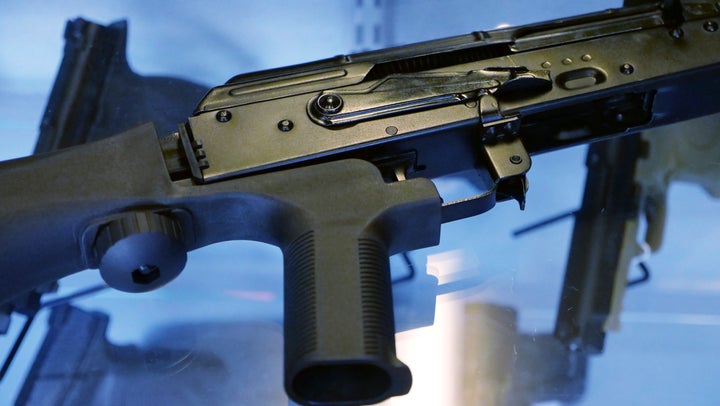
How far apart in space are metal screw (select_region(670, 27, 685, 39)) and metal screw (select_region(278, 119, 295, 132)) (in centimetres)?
A: 62

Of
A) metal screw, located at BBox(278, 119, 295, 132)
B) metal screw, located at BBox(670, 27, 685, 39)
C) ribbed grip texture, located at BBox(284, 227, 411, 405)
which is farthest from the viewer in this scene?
metal screw, located at BBox(670, 27, 685, 39)

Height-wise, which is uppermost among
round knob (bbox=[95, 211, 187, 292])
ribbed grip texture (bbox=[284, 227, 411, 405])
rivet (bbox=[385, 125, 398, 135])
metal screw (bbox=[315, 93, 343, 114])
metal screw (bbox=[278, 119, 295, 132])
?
metal screw (bbox=[315, 93, 343, 114])

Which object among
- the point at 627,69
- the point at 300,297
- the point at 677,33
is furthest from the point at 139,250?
the point at 677,33

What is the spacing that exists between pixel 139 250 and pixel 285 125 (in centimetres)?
28

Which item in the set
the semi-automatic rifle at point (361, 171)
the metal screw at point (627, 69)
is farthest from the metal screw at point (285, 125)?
the metal screw at point (627, 69)

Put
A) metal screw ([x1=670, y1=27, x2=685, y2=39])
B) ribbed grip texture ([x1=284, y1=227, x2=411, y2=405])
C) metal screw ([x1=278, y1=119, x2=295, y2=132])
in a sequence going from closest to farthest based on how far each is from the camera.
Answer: ribbed grip texture ([x1=284, y1=227, x2=411, y2=405])
metal screw ([x1=278, y1=119, x2=295, y2=132])
metal screw ([x1=670, y1=27, x2=685, y2=39])

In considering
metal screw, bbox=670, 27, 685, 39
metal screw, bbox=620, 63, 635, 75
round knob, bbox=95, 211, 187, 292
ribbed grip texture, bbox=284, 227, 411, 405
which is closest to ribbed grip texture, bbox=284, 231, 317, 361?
ribbed grip texture, bbox=284, 227, 411, 405

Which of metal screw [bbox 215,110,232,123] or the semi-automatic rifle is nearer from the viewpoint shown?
the semi-automatic rifle

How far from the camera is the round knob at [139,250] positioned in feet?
4.11

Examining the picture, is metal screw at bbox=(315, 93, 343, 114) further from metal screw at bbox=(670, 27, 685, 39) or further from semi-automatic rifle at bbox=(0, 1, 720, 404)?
metal screw at bbox=(670, 27, 685, 39)

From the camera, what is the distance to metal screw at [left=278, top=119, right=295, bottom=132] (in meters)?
1.37

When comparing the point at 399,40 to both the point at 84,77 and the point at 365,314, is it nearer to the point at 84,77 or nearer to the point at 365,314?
the point at 84,77

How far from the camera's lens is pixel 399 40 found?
74.7 inches

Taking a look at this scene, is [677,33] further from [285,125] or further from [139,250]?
[139,250]
